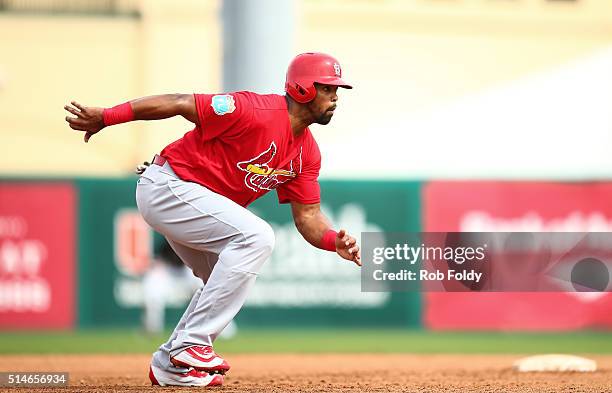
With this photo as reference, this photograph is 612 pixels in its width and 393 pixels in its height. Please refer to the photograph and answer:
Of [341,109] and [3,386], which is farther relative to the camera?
[341,109]

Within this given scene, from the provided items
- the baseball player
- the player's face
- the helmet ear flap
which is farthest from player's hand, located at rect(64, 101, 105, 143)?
the player's face

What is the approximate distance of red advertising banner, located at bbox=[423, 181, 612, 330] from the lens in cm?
1410

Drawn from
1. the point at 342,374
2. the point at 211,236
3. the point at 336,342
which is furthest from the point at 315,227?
the point at 336,342

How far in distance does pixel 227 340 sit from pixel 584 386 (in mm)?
6758

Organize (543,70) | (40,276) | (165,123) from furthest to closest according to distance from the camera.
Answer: (543,70) → (165,123) → (40,276)

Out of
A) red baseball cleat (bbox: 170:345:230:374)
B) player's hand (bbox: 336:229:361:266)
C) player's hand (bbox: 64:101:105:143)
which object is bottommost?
red baseball cleat (bbox: 170:345:230:374)

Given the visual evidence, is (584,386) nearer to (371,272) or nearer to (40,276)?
(371,272)

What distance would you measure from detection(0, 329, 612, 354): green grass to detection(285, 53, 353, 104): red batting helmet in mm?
5421

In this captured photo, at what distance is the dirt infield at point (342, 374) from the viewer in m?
6.51

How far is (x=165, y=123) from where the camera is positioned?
19938mm

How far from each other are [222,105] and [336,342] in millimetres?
6879

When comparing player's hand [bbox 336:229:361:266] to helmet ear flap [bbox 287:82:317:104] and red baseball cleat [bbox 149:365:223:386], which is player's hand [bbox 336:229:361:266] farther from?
red baseball cleat [bbox 149:365:223:386]

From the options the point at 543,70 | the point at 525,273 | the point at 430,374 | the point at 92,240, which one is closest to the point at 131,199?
the point at 92,240

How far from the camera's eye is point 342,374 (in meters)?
8.05
